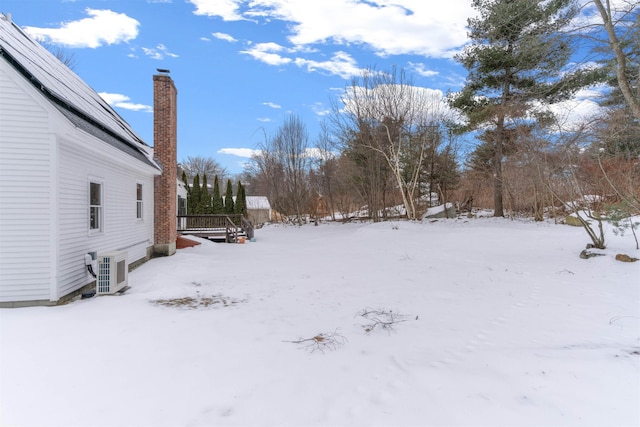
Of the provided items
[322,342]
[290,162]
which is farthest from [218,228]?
[322,342]

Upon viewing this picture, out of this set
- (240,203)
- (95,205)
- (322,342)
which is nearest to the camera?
(322,342)

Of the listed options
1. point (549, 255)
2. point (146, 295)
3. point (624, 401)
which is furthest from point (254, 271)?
point (549, 255)

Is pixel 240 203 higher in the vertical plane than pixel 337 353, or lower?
higher

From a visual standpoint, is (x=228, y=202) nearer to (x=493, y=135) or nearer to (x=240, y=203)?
(x=240, y=203)

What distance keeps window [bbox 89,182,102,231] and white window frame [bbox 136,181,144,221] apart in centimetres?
285

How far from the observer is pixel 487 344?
3846 mm

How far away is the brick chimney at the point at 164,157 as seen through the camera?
10.9m

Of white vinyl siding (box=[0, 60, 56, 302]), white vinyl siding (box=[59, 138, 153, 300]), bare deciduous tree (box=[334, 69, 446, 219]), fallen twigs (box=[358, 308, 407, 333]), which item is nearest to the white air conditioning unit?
white vinyl siding (box=[59, 138, 153, 300])

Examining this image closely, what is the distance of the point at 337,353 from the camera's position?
363 centimetres

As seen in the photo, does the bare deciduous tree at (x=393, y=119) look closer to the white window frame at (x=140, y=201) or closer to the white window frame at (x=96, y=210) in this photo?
the white window frame at (x=140, y=201)

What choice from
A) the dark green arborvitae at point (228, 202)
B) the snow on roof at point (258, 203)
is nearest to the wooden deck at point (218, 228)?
the dark green arborvitae at point (228, 202)

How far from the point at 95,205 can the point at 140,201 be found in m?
3.36

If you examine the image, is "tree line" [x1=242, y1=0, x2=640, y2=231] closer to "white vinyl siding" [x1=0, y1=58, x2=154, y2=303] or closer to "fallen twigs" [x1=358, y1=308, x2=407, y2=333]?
"fallen twigs" [x1=358, y1=308, x2=407, y2=333]

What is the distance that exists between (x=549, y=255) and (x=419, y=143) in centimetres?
1134
